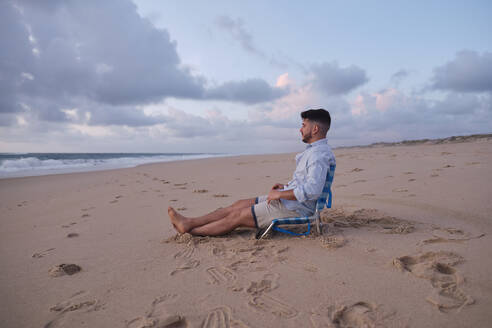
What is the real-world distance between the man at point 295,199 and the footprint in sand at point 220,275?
0.78 metres

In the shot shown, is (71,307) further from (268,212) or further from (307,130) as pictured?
(307,130)

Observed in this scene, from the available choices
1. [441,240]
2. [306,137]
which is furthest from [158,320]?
[441,240]

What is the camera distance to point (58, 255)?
3.06m

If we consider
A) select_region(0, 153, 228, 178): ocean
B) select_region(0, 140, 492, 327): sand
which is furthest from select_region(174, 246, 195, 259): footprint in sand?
select_region(0, 153, 228, 178): ocean

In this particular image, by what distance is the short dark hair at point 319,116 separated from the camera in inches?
122

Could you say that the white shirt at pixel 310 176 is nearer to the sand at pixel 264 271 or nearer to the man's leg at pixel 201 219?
the sand at pixel 264 271

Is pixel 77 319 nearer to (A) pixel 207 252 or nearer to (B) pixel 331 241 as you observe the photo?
(A) pixel 207 252

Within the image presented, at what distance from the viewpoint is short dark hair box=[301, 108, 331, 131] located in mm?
3096

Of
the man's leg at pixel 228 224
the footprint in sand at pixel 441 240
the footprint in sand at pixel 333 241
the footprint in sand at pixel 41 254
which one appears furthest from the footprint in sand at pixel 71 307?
the footprint in sand at pixel 441 240

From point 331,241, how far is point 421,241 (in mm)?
926

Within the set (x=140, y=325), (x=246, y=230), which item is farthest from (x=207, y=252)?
(x=140, y=325)

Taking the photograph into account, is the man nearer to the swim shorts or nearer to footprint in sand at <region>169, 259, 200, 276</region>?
the swim shorts

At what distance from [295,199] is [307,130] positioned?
791mm

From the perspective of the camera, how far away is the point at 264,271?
2434mm
